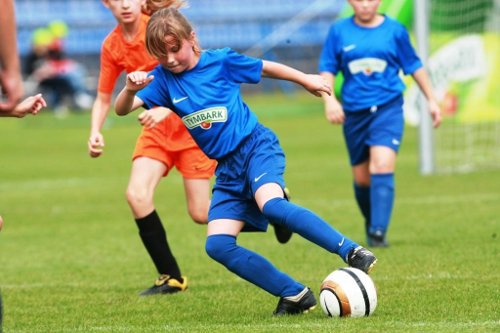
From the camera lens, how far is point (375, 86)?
926 centimetres

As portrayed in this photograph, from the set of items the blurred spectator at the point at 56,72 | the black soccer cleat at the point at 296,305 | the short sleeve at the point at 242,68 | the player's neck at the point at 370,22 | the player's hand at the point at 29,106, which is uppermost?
the player's hand at the point at 29,106

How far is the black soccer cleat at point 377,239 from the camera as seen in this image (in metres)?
9.20

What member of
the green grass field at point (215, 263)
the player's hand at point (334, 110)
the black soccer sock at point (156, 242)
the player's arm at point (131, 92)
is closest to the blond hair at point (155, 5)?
the player's arm at point (131, 92)

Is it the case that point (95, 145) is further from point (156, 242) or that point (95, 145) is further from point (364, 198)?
point (364, 198)

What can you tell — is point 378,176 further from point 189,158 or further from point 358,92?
point 189,158

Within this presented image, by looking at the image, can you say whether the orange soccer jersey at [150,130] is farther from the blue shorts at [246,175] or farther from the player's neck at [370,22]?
the player's neck at [370,22]

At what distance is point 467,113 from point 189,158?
992 centimetres

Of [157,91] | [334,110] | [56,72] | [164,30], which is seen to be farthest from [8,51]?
[56,72]

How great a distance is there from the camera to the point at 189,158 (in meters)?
7.61

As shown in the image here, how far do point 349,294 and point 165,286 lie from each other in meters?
1.96

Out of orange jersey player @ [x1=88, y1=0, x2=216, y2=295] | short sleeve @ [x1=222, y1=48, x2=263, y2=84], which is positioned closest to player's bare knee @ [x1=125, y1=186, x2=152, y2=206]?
orange jersey player @ [x1=88, y1=0, x2=216, y2=295]

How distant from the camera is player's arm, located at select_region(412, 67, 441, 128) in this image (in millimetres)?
8852

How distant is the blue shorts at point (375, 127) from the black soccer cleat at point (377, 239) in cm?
68

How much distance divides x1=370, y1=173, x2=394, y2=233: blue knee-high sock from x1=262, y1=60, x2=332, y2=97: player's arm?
3.04 meters
